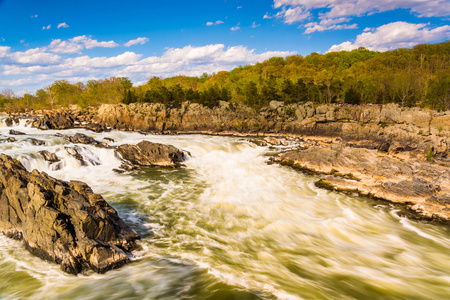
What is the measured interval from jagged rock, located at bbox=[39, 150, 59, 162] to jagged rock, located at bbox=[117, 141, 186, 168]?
209 inches

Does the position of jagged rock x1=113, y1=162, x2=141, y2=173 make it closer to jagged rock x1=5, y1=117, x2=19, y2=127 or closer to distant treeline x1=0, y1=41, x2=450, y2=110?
jagged rock x1=5, y1=117, x2=19, y2=127

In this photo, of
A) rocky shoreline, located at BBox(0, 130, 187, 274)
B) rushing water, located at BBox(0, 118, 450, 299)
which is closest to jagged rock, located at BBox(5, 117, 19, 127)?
rushing water, located at BBox(0, 118, 450, 299)

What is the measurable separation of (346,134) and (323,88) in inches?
778

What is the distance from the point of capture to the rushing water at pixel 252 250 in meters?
7.75

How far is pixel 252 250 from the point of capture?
10062mm

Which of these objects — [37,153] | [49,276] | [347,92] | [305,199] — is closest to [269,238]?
[305,199]

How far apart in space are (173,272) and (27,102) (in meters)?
101

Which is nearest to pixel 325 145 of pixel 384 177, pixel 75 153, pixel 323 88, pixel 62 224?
pixel 384 177

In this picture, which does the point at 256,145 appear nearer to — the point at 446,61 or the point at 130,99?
the point at 130,99

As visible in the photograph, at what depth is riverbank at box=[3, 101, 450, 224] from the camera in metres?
15.7

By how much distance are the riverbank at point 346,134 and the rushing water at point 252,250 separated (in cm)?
210

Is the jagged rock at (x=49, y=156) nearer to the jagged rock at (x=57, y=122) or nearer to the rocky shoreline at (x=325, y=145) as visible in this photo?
the rocky shoreline at (x=325, y=145)

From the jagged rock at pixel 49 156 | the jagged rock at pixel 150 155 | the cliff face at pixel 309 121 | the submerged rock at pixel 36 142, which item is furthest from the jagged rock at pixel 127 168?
the cliff face at pixel 309 121

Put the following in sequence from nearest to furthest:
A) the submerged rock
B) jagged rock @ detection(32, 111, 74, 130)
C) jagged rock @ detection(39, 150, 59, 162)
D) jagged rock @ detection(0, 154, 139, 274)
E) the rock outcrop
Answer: jagged rock @ detection(0, 154, 139, 274) → the rock outcrop → jagged rock @ detection(39, 150, 59, 162) → the submerged rock → jagged rock @ detection(32, 111, 74, 130)
